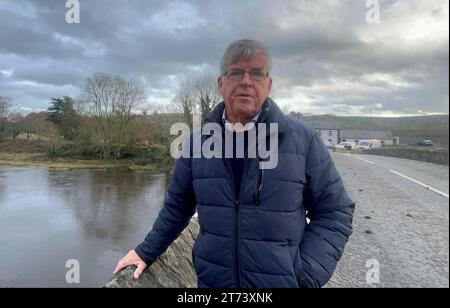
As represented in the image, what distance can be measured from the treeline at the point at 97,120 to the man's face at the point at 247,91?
1.22 feet

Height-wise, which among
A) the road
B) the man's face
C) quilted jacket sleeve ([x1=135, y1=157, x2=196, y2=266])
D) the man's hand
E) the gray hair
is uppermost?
the gray hair

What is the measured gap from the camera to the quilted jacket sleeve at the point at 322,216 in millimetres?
1624

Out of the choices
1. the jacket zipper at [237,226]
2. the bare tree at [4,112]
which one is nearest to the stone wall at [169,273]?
the jacket zipper at [237,226]

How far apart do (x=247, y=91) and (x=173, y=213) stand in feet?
2.79

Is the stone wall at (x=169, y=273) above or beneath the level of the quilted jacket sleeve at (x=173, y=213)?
beneath

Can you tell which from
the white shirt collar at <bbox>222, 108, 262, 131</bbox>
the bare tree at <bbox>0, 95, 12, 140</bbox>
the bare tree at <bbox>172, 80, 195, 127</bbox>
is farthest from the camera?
the bare tree at <bbox>172, 80, 195, 127</bbox>

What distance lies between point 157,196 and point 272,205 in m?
25.1

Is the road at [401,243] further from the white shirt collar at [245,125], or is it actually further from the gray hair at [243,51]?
the gray hair at [243,51]

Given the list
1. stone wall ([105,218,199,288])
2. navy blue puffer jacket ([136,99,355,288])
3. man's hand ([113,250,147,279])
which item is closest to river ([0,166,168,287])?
stone wall ([105,218,199,288])

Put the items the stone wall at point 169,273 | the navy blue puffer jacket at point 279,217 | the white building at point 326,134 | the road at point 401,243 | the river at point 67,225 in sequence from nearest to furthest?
the navy blue puffer jacket at point 279,217 → the stone wall at point 169,273 → the white building at point 326,134 → the road at point 401,243 → the river at point 67,225

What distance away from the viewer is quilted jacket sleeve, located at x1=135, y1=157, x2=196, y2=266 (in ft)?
6.14

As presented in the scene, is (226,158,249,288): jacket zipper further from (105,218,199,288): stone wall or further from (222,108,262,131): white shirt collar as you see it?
(105,218,199,288): stone wall

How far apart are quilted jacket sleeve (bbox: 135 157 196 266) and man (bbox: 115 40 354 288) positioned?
13 cm
